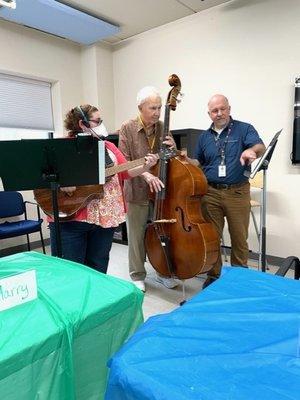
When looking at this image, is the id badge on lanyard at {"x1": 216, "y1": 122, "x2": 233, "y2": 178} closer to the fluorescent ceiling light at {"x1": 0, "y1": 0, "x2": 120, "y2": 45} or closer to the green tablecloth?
the green tablecloth

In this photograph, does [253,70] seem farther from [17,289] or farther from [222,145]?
[17,289]

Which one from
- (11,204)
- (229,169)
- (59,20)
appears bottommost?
(11,204)

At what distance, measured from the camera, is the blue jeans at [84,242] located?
1.59m

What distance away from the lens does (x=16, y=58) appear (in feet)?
11.8

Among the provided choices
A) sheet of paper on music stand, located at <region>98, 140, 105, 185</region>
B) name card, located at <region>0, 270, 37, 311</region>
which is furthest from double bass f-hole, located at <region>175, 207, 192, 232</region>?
name card, located at <region>0, 270, 37, 311</region>

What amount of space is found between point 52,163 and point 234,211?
1.39 metres

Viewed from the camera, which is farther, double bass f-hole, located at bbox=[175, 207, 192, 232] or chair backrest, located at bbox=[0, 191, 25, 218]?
chair backrest, located at bbox=[0, 191, 25, 218]

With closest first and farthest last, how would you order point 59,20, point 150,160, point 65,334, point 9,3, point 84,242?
point 65,334 < point 84,242 < point 150,160 < point 9,3 < point 59,20

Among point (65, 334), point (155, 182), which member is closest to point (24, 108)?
point (155, 182)

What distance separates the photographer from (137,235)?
2.46 m

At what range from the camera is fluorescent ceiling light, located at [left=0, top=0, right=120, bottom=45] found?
298 centimetres

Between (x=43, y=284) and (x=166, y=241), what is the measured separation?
122 centimetres

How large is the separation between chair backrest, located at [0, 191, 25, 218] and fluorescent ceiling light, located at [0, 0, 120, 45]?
1.86 meters

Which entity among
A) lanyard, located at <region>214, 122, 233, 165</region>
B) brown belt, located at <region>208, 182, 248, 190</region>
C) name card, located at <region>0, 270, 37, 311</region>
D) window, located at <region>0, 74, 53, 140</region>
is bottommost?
name card, located at <region>0, 270, 37, 311</region>
